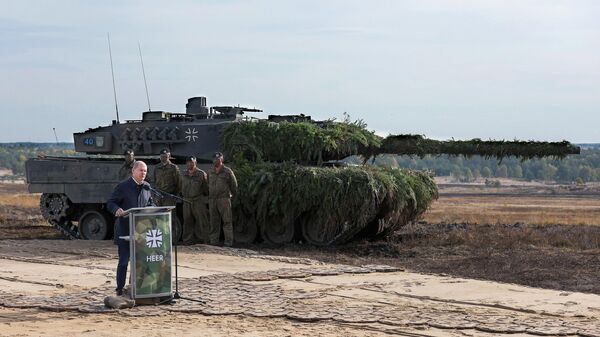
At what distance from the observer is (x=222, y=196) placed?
63.4 ft

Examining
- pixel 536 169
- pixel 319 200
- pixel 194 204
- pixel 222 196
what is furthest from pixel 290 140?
pixel 536 169

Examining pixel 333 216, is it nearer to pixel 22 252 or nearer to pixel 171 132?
pixel 171 132

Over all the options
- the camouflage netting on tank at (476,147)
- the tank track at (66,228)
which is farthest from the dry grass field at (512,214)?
the tank track at (66,228)

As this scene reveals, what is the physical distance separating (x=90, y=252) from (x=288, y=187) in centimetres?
389

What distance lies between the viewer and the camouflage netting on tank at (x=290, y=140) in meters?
20.4

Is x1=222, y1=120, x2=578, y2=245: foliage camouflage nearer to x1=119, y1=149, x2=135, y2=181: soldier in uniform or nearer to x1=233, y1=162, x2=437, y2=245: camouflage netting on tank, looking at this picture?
x1=233, y1=162, x2=437, y2=245: camouflage netting on tank

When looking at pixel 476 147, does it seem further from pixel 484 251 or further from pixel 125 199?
pixel 125 199

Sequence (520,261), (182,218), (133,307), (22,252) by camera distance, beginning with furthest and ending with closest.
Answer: (182,218), (22,252), (520,261), (133,307)

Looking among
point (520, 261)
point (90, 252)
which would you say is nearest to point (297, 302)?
point (520, 261)

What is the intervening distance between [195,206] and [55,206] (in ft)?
11.4

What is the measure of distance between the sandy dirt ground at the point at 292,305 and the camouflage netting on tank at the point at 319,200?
3848 millimetres

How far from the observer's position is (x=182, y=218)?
68.3 feet

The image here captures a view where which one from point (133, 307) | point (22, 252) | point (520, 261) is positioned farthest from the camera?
point (22, 252)

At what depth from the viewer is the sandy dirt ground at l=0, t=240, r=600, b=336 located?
33.2 feet
